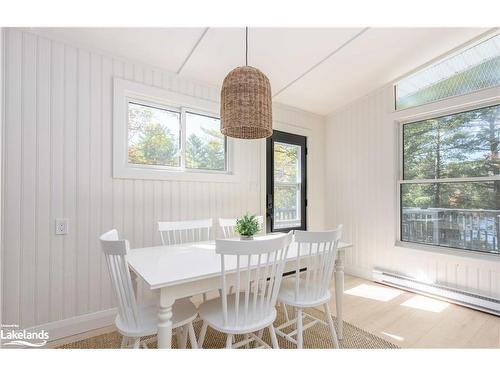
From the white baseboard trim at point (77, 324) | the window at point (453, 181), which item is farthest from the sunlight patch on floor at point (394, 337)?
the white baseboard trim at point (77, 324)

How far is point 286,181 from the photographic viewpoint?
3590mm

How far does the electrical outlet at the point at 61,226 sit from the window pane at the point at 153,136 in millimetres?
739

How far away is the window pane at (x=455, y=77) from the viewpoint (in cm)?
249

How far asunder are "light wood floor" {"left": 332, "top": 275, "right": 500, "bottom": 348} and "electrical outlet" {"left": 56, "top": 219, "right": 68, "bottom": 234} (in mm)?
2566

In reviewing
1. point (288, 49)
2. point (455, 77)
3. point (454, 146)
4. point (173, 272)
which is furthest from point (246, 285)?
point (455, 77)

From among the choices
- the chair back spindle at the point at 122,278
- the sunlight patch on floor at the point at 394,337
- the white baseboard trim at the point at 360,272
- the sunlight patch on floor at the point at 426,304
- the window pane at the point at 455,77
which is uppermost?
the window pane at the point at 455,77

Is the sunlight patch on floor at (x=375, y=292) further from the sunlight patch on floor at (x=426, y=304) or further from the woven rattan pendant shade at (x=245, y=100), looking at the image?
the woven rattan pendant shade at (x=245, y=100)

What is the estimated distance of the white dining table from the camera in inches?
46.6

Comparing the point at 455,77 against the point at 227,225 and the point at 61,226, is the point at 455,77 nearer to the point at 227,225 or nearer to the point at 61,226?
the point at 227,225

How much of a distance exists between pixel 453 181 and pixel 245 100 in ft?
8.65

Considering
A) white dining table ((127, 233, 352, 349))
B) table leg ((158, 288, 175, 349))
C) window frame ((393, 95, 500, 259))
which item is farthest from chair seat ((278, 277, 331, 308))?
window frame ((393, 95, 500, 259))

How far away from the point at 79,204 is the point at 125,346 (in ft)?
3.91
